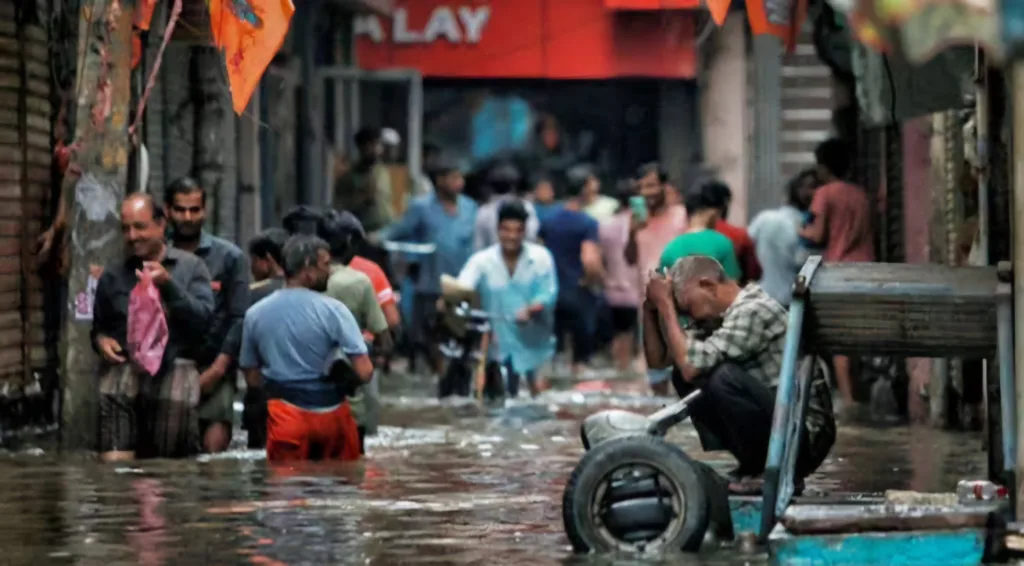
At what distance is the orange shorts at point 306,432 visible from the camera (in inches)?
601

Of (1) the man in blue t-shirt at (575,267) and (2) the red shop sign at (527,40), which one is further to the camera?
(2) the red shop sign at (527,40)

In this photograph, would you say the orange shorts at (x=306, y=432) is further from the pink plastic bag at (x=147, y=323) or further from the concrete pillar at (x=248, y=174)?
the concrete pillar at (x=248, y=174)

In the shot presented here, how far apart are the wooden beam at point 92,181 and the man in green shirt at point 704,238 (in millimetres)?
3202

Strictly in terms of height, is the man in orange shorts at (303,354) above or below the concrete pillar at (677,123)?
below

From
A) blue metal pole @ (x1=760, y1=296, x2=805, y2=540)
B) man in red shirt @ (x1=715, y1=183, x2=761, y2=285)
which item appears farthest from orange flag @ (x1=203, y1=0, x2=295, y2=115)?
blue metal pole @ (x1=760, y1=296, x2=805, y2=540)

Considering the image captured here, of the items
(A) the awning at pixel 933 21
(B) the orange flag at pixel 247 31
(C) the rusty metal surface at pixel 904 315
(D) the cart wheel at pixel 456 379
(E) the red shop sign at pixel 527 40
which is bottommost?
(D) the cart wheel at pixel 456 379

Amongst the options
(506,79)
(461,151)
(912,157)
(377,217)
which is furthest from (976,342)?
(461,151)

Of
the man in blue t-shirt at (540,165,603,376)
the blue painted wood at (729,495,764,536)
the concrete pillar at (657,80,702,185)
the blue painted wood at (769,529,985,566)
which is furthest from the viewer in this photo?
the concrete pillar at (657,80,702,185)

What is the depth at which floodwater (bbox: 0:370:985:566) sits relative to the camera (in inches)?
440

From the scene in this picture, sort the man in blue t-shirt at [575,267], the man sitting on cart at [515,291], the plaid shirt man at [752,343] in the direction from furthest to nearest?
the man in blue t-shirt at [575,267] < the man sitting on cart at [515,291] < the plaid shirt man at [752,343]

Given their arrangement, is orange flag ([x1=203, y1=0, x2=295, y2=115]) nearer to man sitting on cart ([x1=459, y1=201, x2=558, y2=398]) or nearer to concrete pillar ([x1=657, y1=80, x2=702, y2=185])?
man sitting on cart ([x1=459, y1=201, x2=558, y2=398])

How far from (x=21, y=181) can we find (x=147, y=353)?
9.36 ft

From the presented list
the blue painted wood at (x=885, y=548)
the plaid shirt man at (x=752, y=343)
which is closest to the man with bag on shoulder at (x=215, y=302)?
the plaid shirt man at (x=752, y=343)

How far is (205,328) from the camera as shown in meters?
15.9
